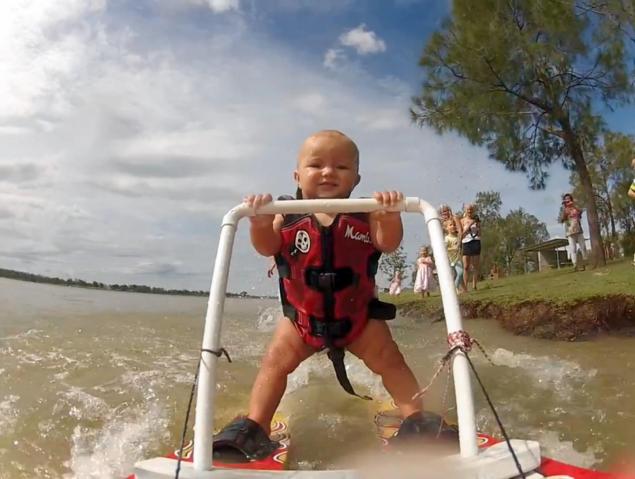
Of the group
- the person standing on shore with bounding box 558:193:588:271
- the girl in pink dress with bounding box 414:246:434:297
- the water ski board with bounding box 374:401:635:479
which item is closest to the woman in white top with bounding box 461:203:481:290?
the girl in pink dress with bounding box 414:246:434:297

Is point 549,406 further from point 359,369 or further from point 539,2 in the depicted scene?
point 539,2

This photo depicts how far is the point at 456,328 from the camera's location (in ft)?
7.23

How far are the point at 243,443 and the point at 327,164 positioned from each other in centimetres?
126

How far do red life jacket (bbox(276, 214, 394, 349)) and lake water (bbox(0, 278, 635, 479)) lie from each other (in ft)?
1.65

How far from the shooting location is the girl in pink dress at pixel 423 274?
41.2 ft

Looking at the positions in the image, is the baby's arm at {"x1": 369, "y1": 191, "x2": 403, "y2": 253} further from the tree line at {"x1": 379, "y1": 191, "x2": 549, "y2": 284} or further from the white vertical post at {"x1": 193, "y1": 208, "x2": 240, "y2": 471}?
the tree line at {"x1": 379, "y1": 191, "x2": 549, "y2": 284}

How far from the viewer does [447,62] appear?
1355cm

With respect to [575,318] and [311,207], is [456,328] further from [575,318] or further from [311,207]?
[575,318]

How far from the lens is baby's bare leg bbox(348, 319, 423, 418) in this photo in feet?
9.44

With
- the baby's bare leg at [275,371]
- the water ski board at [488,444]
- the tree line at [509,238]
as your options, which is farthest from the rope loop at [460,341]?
the tree line at [509,238]

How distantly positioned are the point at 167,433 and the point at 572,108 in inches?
511

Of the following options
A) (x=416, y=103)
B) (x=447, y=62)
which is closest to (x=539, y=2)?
(x=447, y=62)

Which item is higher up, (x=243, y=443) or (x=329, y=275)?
(x=329, y=275)

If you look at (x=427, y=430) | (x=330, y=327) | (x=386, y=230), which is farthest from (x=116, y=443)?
(x=386, y=230)
